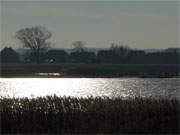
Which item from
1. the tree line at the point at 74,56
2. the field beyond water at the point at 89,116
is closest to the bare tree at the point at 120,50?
the tree line at the point at 74,56

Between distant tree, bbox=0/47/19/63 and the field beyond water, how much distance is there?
5512 inches

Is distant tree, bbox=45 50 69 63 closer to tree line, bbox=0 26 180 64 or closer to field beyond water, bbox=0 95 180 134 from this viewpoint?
tree line, bbox=0 26 180 64

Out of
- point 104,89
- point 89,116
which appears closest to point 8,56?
point 104,89

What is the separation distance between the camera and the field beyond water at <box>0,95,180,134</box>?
22812 millimetres

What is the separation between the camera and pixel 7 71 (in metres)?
109

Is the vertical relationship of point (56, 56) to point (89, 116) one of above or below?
below

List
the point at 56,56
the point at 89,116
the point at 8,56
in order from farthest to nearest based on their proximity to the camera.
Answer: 1. the point at 8,56
2. the point at 56,56
3. the point at 89,116

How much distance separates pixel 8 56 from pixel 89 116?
146m

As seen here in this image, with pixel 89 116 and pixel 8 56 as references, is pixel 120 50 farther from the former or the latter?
pixel 89 116

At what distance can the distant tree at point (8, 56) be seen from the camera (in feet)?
539

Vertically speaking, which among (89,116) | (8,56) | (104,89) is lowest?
(104,89)

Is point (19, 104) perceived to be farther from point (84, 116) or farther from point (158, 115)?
point (158, 115)

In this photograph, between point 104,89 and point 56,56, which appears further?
point 56,56

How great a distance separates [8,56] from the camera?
547 feet
